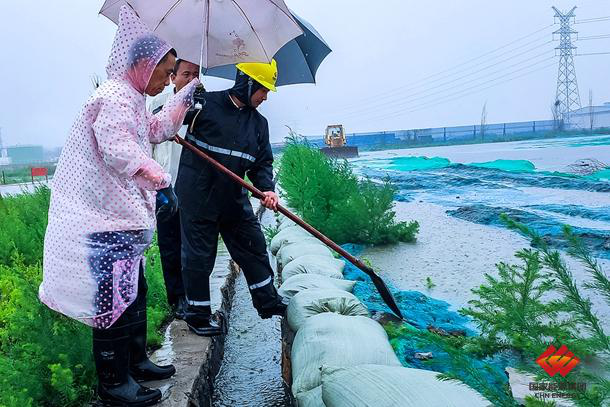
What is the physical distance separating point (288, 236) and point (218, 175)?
2.35 m

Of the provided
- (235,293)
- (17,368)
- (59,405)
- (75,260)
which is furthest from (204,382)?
(235,293)

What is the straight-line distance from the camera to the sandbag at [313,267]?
12.5ft

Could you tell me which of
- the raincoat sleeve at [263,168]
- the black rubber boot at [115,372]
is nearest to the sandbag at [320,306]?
the raincoat sleeve at [263,168]

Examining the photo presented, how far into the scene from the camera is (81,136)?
187 centimetres

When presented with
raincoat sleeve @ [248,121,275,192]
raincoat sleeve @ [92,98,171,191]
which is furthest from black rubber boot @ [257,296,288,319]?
raincoat sleeve @ [92,98,171,191]

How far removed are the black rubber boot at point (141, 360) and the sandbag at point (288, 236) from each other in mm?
2583

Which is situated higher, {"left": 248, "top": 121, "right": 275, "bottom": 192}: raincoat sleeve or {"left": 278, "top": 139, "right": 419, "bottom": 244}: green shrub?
{"left": 248, "top": 121, "right": 275, "bottom": 192}: raincoat sleeve

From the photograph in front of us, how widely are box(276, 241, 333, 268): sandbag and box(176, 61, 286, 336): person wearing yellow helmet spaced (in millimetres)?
1371

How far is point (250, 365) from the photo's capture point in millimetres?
3340

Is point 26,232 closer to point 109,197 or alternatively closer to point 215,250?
point 215,250

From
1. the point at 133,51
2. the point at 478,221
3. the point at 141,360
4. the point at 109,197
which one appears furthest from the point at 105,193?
the point at 478,221

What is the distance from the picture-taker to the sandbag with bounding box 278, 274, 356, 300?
3330 millimetres

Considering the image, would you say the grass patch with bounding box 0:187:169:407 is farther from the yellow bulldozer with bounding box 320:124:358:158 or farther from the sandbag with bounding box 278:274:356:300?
the yellow bulldozer with bounding box 320:124:358:158

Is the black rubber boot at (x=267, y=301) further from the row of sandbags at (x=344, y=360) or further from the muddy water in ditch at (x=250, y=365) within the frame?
the muddy water in ditch at (x=250, y=365)
